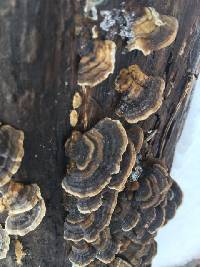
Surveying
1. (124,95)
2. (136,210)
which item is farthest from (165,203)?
(124,95)

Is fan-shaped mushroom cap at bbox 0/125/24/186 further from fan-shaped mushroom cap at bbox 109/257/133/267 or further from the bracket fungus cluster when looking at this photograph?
fan-shaped mushroom cap at bbox 109/257/133/267

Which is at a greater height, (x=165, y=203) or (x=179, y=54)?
(x=179, y=54)

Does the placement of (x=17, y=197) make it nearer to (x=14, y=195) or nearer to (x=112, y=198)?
(x=14, y=195)

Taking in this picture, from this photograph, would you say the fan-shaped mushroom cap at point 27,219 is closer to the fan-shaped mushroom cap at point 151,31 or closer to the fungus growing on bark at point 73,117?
the fungus growing on bark at point 73,117

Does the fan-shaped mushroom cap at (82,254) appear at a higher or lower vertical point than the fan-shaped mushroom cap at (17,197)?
lower

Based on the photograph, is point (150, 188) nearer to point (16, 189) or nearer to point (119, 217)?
point (119, 217)

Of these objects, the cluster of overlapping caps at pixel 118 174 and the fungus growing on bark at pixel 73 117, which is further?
the fungus growing on bark at pixel 73 117

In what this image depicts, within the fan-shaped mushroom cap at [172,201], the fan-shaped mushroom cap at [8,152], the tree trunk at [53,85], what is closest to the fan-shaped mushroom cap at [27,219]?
the tree trunk at [53,85]
